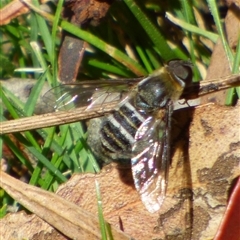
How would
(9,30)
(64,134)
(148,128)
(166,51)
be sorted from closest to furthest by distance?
1. (148,128)
2. (64,134)
3. (166,51)
4. (9,30)

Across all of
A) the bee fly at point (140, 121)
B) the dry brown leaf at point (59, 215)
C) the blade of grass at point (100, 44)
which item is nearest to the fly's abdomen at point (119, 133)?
the bee fly at point (140, 121)

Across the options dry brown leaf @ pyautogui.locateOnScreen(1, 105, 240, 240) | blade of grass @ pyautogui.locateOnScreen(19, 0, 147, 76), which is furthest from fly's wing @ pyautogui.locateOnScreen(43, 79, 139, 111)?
dry brown leaf @ pyautogui.locateOnScreen(1, 105, 240, 240)

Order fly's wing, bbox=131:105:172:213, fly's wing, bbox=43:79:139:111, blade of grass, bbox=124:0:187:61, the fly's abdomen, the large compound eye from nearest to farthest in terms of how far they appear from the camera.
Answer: fly's wing, bbox=131:105:172:213, the fly's abdomen, the large compound eye, fly's wing, bbox=43:79:139:111, blade of grass, bbox=124:0:187:61

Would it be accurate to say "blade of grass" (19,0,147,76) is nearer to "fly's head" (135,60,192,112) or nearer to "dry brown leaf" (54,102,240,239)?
"fly's head" (135,60,192,112)

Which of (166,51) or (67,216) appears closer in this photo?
(67,216)

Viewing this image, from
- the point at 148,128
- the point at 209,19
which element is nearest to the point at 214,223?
the point at 148,128

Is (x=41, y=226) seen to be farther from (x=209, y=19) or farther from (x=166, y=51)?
(x=209, y=19)

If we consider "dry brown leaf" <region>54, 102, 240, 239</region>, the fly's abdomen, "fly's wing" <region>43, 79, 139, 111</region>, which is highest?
"fly's wing" <region>43, 79, 139, 111</region>
